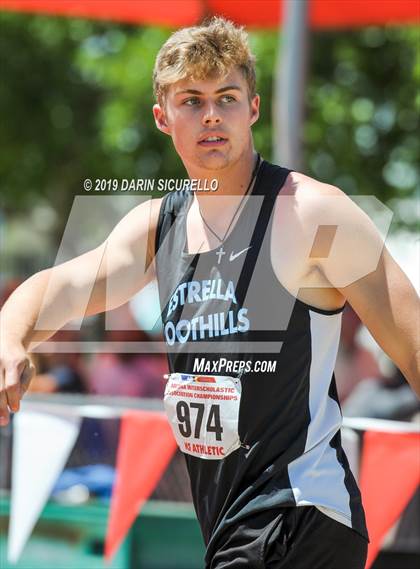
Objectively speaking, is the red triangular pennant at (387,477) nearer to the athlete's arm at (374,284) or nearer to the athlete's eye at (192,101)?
the athlete's arm at (374,284)

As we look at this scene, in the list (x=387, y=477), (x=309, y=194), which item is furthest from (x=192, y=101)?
Answer: (x=387, y=477)

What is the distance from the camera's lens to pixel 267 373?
2330mm

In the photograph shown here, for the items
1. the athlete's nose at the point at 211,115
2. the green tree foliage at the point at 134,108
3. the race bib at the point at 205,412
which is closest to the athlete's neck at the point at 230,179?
the athlete's nose at the point at 211,115

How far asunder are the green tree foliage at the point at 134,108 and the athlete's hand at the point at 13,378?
167 inches

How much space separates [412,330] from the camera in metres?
2.20

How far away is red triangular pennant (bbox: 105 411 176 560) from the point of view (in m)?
4.05

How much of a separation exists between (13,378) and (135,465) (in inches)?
77.3

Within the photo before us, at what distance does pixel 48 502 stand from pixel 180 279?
2094 mm

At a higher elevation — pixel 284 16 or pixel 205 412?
pixel 284 16

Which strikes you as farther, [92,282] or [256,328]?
[92,282]

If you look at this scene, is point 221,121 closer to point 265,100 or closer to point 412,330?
point 412,330

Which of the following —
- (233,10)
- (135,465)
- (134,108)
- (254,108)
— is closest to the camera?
(254,108)

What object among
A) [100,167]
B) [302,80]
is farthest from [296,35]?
[100,167]

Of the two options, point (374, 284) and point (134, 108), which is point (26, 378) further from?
point (134, 108)
